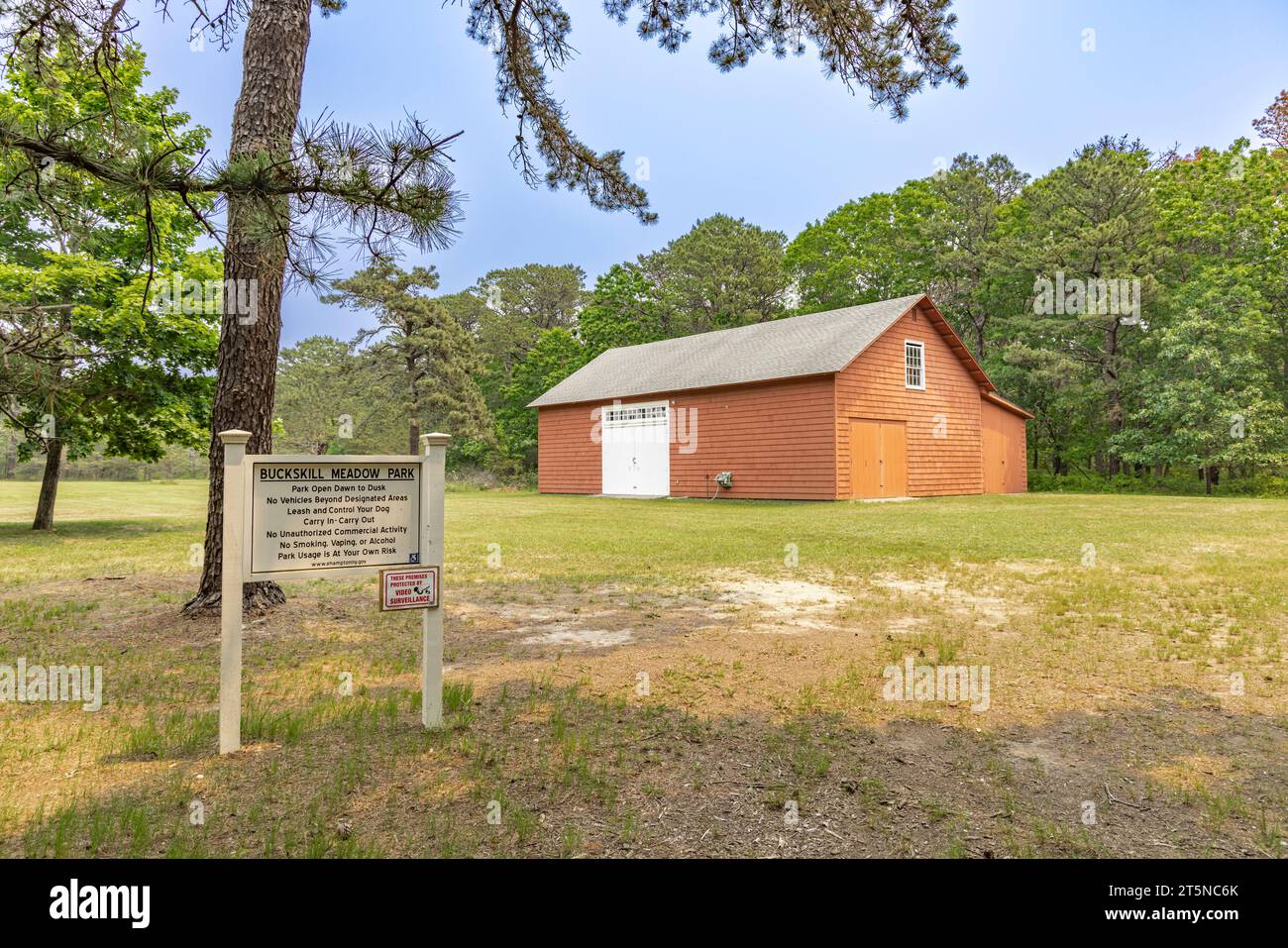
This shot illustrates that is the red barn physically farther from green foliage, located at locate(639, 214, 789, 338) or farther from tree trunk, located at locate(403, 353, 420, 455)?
green foliage, located at locate(639, 214, 789, 338)

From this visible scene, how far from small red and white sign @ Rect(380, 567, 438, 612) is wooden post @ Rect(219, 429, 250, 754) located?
0.72 meters

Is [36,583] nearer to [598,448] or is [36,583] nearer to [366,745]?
[366,745]

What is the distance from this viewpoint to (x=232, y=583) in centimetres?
351

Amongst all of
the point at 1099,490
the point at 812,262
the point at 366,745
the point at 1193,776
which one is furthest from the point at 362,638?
the point at 812,262

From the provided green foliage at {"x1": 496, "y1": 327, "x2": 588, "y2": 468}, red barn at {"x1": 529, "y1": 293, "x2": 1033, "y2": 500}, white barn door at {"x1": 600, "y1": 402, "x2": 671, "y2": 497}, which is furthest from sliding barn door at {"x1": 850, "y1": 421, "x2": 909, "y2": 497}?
green foliage at {"x1": 496, "y1": 327, "x2": 588, "y2": 468}

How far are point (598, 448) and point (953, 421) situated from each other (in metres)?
13.6

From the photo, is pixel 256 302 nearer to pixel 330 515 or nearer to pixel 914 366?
pixel 330 515

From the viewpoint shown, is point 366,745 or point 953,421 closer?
point 366,745

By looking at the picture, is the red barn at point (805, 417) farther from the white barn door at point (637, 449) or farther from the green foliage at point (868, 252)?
the green foliage at point (868, 252)

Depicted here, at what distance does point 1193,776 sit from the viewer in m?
3.21

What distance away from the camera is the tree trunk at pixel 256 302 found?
6.18m

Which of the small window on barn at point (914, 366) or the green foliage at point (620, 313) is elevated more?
the green foliage at point (620, 313)

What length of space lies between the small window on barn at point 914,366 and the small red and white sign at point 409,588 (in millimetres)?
21836

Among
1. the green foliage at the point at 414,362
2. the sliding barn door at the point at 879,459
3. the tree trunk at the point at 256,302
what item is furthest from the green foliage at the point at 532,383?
the tree trunk at the point at 256,302
